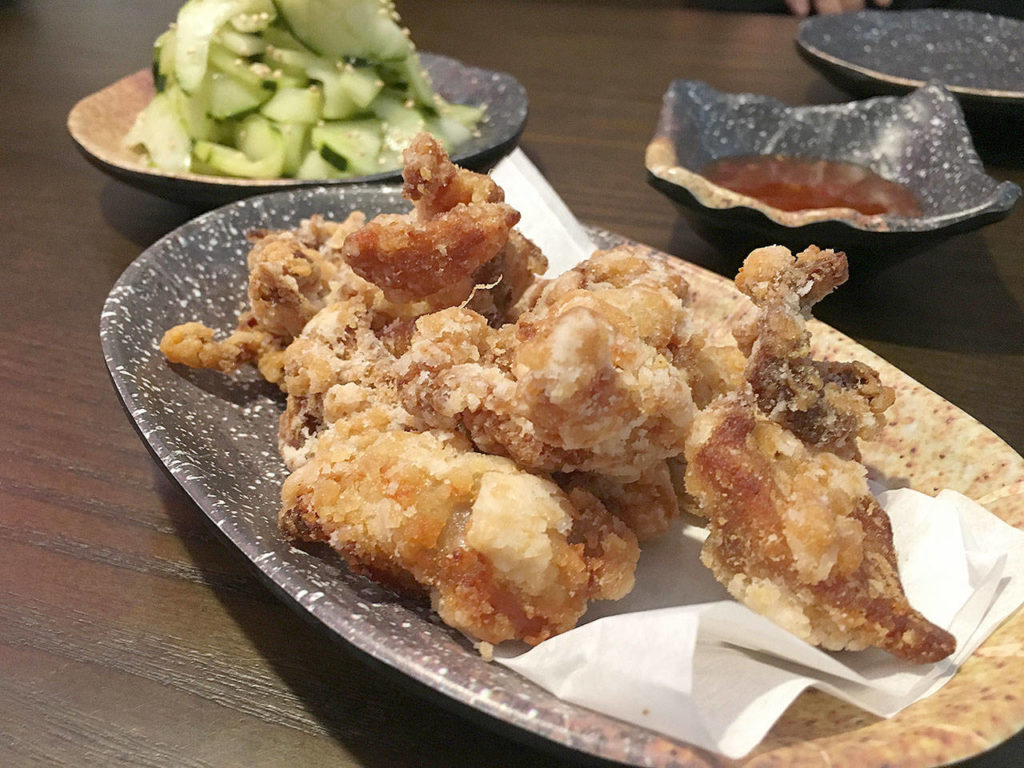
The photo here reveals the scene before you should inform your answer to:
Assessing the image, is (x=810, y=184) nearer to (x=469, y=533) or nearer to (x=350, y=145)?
(x=350, y=145)

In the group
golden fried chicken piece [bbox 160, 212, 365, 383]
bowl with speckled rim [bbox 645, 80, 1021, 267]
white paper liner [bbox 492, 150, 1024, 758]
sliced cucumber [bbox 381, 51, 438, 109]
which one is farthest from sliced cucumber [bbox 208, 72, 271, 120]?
white paper liner [bbox 492, 150, 1024, 758]

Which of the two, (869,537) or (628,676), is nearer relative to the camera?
(628,676)

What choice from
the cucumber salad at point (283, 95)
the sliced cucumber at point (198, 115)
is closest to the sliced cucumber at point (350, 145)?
the cucumber salad at point (283, 95)

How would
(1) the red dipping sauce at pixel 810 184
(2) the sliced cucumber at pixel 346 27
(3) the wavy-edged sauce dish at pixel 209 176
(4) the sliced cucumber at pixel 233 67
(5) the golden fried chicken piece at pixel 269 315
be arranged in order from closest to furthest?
(5) the golden fried chicken piece at pixel 269 315 → (3) the wavy-edged sauce dish at pixel 209 176 → (1) the red dipping sauce at pixel 810 184 → (4) the sliced cucumber at pixel 233 67 → (2) the sliced cucumber at pixel 346 27

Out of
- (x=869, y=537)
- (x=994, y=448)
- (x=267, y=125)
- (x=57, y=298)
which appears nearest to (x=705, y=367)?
(x=869, y=537)

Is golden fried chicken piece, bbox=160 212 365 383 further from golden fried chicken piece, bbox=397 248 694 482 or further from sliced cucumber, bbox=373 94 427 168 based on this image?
sliced cucumber, bbox=373 94 427 168

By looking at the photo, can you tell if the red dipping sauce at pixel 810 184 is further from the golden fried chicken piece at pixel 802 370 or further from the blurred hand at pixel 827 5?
the blurred hand at pixel 827 5

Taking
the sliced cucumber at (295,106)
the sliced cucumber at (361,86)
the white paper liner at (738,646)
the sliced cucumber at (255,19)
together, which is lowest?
the white paper liner at (738,646)

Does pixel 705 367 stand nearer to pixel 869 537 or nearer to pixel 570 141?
pixel 869 537
